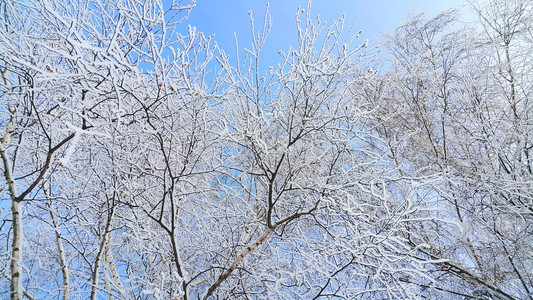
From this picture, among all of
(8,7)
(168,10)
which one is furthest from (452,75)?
(8,7)

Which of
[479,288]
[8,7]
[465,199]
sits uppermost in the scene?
[8,7]

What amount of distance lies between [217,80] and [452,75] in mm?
3882

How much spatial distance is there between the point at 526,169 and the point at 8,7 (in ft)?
19.1

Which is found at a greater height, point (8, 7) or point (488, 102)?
point (8, 7)

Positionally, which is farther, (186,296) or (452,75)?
(452,75)

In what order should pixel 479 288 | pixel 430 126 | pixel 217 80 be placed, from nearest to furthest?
pixel 217 80 < pixel 479 288 < pixel 430 126

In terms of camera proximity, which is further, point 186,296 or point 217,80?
point 217,80

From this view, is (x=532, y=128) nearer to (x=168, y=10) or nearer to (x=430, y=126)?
(x=430, y=126)

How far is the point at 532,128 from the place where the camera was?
3.53 meters

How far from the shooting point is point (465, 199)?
396cm

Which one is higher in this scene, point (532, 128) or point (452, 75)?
point (452, 75)

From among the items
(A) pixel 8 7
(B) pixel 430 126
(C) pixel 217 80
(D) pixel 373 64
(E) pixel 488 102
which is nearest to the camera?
(A) pixel 8 7

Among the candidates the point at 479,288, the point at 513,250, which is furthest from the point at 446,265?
the point at 513,250

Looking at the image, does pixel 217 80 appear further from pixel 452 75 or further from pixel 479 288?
pixel 479 288
